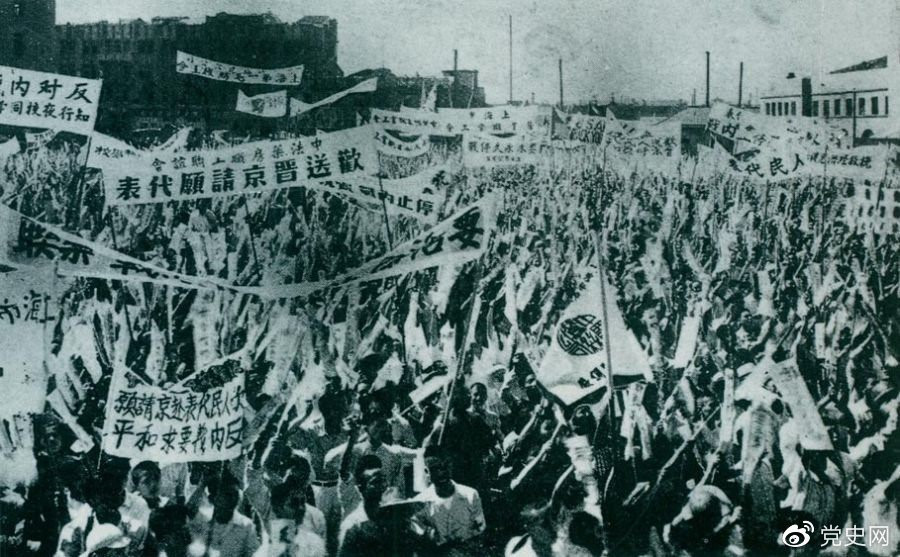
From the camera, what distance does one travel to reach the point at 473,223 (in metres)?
4.93

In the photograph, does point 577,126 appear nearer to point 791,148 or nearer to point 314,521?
point 791,148

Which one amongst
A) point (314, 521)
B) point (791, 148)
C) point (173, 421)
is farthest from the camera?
point (791, 148)

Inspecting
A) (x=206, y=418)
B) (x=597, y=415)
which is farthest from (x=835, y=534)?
(x=206, y=418)

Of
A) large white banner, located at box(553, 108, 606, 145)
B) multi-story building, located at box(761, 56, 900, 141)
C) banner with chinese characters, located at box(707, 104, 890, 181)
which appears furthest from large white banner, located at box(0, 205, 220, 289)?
multi-story building, located at box(761, 56, 900, 141)

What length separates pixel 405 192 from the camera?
503cm

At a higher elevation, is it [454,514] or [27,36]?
[27,36]

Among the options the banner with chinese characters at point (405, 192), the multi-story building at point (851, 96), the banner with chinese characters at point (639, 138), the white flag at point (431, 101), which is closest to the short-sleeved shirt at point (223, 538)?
the banner with chinese characters at point (405, 192)

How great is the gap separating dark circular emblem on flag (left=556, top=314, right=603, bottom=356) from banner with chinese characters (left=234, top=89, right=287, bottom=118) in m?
2.12

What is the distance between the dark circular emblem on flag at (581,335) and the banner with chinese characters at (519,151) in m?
0.94

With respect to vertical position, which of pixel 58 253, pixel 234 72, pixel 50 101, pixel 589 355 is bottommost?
pixel 589 355

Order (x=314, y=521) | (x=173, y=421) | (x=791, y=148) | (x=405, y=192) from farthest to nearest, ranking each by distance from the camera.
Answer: (x=791, y=148), (x=405, y=192), (x=314, y=521), (x=173, y=421)

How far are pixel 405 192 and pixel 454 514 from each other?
193cm

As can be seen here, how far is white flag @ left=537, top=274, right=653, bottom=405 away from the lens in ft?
16.4

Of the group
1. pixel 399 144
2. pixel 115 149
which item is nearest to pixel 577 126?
pixel 399 144
